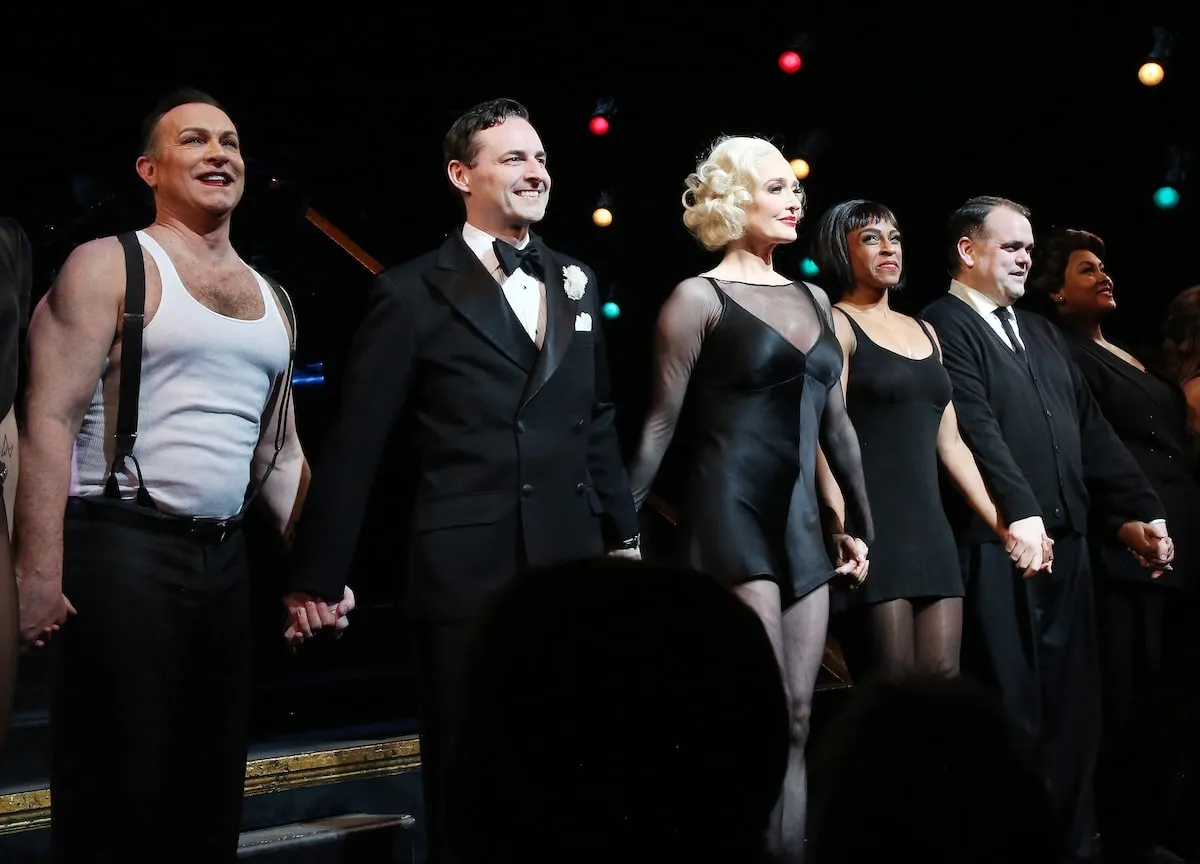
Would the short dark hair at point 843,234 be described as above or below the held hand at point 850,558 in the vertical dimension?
above

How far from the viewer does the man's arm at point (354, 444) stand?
10.2ft

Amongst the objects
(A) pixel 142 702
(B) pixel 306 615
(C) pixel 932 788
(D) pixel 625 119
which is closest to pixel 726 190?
(B) pixel 306 615

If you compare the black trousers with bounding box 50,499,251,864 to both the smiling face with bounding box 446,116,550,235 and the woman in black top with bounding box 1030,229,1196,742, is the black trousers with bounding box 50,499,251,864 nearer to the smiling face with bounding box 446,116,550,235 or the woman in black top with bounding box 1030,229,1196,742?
the smiling face with bounding box 446,116,550,235

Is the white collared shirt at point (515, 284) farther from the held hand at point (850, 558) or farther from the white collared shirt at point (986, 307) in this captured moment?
the white collared shirt at point (986, 307)

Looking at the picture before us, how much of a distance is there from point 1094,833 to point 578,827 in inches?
147

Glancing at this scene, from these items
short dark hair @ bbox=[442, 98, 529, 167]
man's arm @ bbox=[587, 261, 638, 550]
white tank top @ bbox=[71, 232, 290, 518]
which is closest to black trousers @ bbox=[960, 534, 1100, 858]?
man's arm @ bbox=[587, 261, 638, 550]

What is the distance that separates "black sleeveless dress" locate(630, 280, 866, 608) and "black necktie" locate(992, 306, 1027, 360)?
996 mm

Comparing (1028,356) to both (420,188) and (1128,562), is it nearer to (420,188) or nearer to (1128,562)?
(1128,562)

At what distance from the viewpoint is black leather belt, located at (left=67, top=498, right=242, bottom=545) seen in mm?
2822

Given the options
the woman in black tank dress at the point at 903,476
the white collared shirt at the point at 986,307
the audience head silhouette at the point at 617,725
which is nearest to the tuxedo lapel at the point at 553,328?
the woman in black tank dress at the point at 903,476

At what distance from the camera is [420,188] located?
19.9ft

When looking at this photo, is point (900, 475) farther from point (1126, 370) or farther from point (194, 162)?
point (194, 162)

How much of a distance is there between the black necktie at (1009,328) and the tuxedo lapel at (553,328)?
164 cm

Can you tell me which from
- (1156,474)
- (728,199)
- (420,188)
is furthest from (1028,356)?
(420,188)
